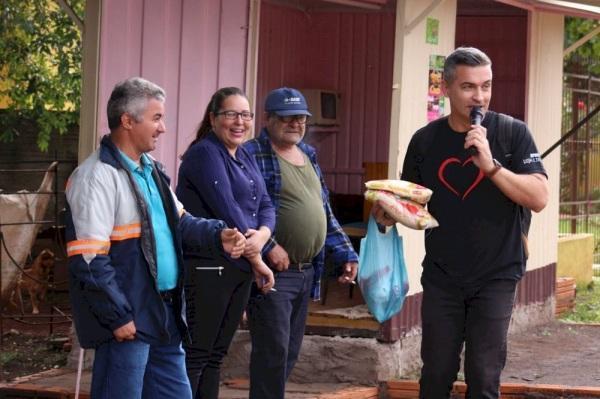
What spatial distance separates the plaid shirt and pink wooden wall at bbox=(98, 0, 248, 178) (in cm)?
138

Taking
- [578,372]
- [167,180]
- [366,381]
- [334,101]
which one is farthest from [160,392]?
[334,101]

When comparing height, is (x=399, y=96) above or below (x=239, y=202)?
above

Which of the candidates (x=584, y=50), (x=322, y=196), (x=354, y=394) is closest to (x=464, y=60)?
(x=322, y=196)

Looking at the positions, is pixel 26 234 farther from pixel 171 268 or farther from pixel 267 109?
pixel 171 268

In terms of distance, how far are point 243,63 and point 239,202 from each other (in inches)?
99.7

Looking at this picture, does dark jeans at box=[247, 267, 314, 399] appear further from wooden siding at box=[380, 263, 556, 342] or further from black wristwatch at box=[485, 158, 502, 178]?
wooden siding at box=[380, 263, 556, 342]

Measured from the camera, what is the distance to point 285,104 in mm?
7387

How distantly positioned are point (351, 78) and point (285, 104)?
5.42m

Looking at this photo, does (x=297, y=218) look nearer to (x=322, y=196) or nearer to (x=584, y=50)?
(x=322, y=196)

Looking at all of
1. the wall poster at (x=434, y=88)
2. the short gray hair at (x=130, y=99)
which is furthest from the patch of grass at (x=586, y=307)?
the short gray hair at (x=130, y=99)

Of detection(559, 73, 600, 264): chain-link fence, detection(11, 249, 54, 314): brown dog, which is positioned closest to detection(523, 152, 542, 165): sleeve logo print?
detection(11, 249, 54, 314): brown dog

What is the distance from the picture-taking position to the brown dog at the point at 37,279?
11953 mm

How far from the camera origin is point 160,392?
5.93 meters

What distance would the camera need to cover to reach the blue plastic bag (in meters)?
6.88
